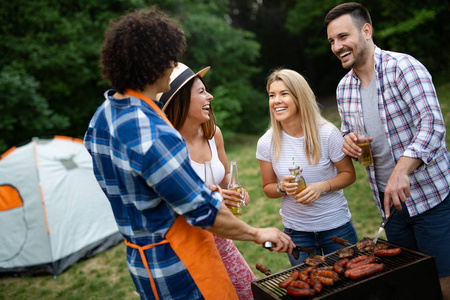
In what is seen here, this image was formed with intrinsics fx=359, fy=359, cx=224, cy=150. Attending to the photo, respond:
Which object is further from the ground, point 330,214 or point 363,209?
point 330,214

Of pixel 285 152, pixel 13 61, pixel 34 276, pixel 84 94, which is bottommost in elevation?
pixel 34 276

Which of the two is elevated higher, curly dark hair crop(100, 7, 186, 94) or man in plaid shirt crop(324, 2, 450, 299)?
curly dark hair crop(100, 7, 186, 94)

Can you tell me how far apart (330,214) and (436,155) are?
32.0 inches

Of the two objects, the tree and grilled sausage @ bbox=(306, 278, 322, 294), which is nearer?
grilled sausage @ bbox=(306, 278, 322, 294)

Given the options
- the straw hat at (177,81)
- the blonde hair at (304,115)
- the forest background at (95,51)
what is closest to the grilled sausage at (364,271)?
the blonde hair at (304,115)

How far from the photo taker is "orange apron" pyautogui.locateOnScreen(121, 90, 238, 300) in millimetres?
1744

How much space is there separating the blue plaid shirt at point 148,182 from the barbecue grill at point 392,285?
446mm

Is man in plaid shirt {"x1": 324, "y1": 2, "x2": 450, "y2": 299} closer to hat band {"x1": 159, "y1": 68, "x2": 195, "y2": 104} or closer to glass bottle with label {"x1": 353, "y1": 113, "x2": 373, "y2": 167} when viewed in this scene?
glass bottle with label {"x1": 353, "y1": 113, "x2": 373, "y2": 167}

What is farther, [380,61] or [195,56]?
[195,56]

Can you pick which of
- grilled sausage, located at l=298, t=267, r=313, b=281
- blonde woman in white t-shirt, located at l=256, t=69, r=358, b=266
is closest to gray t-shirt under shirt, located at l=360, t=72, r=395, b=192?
blonde woman in white t-shirt, located at l=256, t=69, r=358, b=266

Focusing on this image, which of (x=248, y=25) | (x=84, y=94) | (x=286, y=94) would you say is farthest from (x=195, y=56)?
(x=248, y=25)

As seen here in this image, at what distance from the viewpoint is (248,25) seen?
26.3 meters

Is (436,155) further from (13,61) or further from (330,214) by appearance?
(13,61)

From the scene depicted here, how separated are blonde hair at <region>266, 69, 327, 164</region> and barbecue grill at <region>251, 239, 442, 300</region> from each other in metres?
0.95
